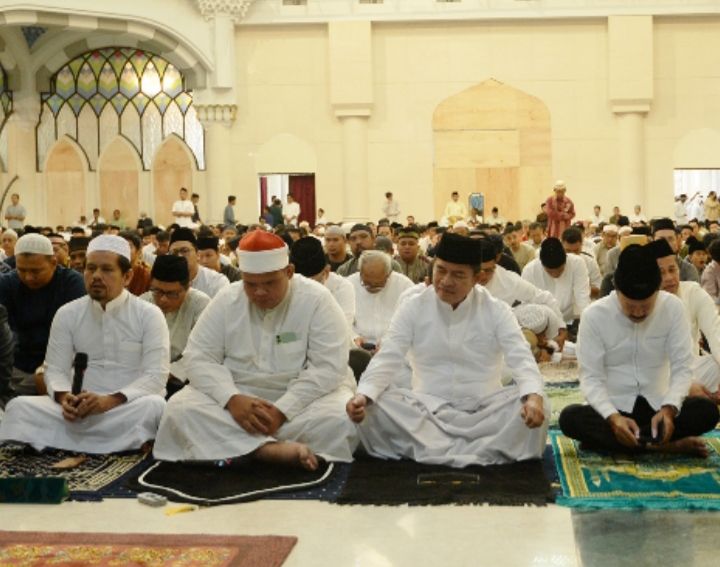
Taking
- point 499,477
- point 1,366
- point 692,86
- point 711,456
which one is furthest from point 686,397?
point 692,86

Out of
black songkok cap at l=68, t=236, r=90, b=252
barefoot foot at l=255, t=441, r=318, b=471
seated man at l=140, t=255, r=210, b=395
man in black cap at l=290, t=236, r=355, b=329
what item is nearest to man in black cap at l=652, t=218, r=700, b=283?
man in black cap at l=290, t=236, r=355, b=329

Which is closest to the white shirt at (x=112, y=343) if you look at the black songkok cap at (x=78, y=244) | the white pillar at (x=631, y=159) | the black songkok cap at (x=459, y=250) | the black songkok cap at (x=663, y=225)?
the black songkok cap at (x=459, y=250)

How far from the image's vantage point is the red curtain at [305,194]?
1867 centimetres

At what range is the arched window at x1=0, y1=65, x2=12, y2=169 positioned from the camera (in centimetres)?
1927

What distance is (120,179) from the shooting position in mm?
19609

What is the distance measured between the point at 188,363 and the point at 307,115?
45.8 feet

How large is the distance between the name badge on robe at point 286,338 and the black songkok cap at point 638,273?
127cm

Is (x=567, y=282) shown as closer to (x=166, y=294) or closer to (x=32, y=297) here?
(x=166, y=294)

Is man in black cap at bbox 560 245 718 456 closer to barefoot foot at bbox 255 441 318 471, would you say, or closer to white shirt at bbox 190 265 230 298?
barefoot foot at bbox 255 441 318 471

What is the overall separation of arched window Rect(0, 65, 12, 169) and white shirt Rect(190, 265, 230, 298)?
46.8ft

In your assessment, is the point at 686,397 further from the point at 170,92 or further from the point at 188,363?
the point at 170,92

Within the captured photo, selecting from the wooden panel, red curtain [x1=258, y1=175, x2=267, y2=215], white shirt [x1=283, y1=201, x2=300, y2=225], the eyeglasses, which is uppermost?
the wooden panel

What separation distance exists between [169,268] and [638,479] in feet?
7.80

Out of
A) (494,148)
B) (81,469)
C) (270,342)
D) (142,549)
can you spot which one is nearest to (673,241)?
(270,342)
